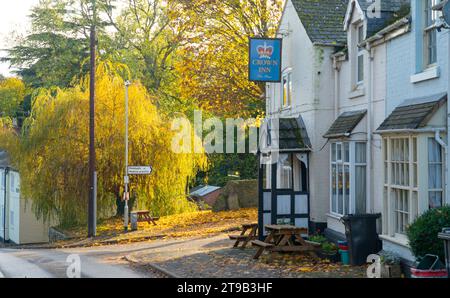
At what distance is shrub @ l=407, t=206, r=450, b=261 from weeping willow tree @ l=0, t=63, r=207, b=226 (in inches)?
785

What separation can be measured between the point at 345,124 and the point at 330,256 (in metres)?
3.42

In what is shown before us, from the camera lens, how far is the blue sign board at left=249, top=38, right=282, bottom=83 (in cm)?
1919

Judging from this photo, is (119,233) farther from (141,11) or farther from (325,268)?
(141,11)

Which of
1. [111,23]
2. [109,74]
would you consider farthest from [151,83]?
[109,74]

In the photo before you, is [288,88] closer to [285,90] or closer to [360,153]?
[285,90]

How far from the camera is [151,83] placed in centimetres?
4638

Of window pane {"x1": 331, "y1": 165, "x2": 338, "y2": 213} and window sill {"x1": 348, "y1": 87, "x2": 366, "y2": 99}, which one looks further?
window pane {"x1": 331, "y1": 165, "x2": 338, "y2": 213}

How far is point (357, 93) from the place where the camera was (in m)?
16.2

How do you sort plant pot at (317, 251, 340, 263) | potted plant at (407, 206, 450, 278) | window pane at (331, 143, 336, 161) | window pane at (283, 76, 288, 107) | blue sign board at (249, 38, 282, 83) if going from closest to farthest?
potted plant at (407, 206, 450, 278) < plant pot at (317, 251, 340, 263) < window pane at (331, 143, 336, 161) < blue sign board at (249, 38, 282, 83) < window pane at (283, 76, 288, 107)

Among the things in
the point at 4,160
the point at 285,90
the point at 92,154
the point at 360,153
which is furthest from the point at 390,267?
the point at 4,160

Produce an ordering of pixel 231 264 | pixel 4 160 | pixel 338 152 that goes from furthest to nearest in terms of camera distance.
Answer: pixel 4 160 → pixel 338 152 → pixel 231 264

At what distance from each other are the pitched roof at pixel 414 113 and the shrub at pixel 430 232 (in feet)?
5.69

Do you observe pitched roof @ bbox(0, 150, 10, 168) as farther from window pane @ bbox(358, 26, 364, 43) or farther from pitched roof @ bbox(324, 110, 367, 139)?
window pane @ bbox(358, 26, 364, 43)

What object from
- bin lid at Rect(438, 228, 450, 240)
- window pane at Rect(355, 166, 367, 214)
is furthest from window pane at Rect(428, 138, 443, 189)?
window pane at Rect(355, 166, 367, 214)
